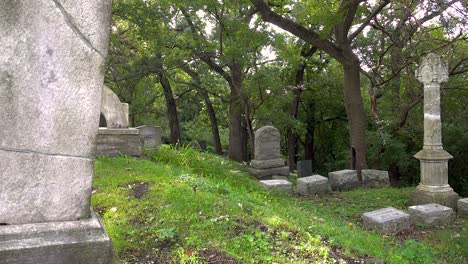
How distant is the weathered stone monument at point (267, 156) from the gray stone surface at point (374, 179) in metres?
2.52

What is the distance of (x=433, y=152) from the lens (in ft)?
28.7

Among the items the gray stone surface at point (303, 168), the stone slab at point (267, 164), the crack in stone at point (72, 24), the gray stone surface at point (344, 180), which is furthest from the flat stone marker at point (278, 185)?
the crack in stone at point (72, 24)

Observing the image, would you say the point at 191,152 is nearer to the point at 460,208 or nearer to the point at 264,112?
the point at 460,208

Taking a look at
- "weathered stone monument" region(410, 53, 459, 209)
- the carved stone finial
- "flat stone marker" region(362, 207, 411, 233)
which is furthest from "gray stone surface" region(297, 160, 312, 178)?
"flat stone marker" region(362, 207, 411, 233)

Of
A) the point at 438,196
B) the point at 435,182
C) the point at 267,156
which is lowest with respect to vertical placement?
the point at 438,196

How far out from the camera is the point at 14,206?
5.95ft

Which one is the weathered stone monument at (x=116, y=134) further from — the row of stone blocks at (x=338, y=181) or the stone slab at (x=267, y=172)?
the stone slab at (x=267, y=172)

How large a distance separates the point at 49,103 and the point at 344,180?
10290 millimetres

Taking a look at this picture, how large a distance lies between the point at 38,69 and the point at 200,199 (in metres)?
2.85

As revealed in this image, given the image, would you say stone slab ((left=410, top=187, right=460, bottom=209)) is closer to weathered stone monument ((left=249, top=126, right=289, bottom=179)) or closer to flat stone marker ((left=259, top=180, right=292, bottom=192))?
flat stone marker ((left=259, top=180, right=292, bottom=192))

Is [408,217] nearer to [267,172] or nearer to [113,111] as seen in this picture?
[267,172]

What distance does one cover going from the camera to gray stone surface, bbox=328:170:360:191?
11078 millimetres

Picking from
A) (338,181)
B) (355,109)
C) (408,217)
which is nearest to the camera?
(408,217)

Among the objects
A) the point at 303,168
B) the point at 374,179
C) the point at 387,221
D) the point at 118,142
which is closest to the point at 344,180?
the point at 374,179
